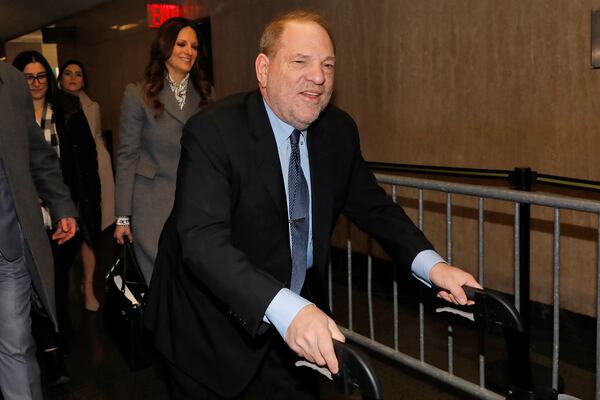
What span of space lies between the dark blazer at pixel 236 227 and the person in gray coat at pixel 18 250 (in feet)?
3.01

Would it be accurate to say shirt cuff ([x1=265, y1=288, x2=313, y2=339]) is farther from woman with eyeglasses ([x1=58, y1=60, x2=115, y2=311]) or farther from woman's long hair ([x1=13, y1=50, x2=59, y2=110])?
woman with eyeglasses ([x1=58, y1=60, x2=115, y2=311])

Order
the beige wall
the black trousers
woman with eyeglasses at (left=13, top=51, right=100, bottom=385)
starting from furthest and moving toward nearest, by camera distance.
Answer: the beige wall, woman with eyeglasses at (left=13, top=51, right=100, bottom=385), the black trousers

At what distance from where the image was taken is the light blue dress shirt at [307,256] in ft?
5.35

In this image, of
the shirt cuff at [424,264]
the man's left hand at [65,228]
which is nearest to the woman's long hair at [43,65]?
the man's left hand at [65,228]

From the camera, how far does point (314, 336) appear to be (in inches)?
58.6

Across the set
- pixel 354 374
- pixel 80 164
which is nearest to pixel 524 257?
pixel 354 374

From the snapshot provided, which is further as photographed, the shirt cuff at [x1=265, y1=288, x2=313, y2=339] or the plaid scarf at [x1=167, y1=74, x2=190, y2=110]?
the plaid scarf at [x1=167, y1=74, x2=190, y2=110]

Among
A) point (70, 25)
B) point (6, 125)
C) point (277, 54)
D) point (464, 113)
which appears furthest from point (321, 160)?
point (70, 25)

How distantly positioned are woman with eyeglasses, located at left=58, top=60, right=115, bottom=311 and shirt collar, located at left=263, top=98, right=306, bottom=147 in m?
3.77

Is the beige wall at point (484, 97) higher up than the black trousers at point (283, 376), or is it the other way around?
the beige wall at point (484, 97)

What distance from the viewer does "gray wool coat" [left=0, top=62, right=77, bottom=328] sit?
288cm

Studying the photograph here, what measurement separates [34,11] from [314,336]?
15.8 metres

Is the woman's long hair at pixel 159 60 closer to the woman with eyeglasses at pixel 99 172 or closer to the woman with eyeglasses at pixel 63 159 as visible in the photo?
the woman with eyeglasses at pixel 63 159

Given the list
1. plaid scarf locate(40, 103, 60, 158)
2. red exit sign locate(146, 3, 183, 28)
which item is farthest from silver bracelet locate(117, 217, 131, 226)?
red exit sign locate(146, 3, 183, 28)
